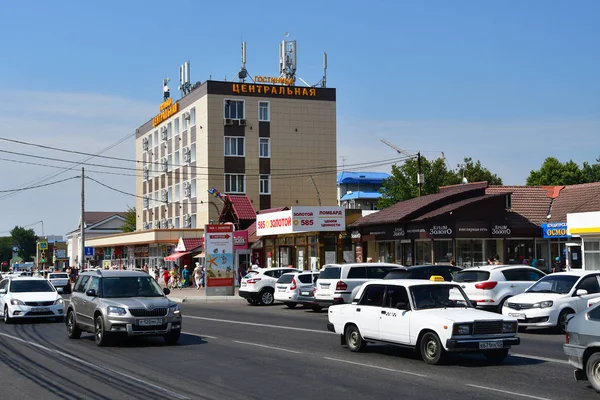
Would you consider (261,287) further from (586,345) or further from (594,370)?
(594,370)

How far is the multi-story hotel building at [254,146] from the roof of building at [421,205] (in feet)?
92.7

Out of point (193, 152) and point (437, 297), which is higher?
point (193, 152)

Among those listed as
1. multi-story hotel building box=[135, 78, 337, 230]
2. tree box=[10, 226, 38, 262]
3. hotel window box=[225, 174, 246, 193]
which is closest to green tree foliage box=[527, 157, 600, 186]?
multi-story hotel building box=[135, 78, 337, 230]

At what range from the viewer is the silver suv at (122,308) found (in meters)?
17.2

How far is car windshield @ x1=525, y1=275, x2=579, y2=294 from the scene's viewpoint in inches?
816

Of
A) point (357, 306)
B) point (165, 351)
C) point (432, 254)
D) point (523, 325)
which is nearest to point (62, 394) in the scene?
point (165, 351)

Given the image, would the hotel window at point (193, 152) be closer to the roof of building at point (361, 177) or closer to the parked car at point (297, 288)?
the parked car at point (297, 288)

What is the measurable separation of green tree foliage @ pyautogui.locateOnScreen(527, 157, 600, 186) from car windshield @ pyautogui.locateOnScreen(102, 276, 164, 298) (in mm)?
65190

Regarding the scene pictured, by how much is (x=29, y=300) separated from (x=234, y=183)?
153 feet

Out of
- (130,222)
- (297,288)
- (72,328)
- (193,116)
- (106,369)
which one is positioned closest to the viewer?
(106,369)

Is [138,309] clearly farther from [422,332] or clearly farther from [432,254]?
[432,254]

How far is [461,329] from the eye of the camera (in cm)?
1366

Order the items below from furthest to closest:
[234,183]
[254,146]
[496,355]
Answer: [254,146]
[234,183]
[496,355]

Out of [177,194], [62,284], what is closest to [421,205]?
A: [62,284]
